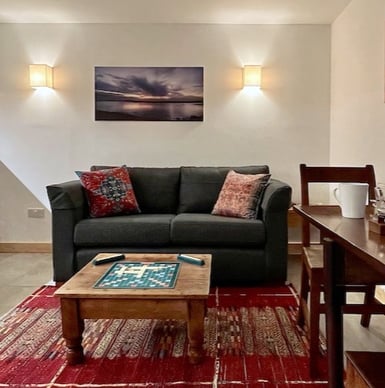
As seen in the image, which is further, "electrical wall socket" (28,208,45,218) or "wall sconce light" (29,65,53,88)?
"electrical wall socket" (28,208,45,218)

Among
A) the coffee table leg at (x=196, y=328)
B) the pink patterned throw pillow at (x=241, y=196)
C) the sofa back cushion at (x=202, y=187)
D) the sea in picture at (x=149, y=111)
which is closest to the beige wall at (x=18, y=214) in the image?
the sea in picture at (x=149, y=111)

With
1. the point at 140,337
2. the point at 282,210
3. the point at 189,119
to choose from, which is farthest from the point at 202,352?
the point at 189,119

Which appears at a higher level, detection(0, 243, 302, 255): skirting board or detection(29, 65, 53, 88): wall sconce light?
detection(29, 65, 53, 88): wall sconce light

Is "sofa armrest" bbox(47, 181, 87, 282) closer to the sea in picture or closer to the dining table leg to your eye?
the sea in picture

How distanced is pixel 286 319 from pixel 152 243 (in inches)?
44.5

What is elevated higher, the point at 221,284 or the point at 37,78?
the point at 37,78

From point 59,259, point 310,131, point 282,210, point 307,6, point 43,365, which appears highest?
point 307,6

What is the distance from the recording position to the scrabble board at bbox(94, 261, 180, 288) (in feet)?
6.12

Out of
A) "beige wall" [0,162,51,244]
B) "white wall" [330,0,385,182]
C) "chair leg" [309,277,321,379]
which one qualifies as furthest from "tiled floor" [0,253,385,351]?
"white wall" [330,0,385,182]

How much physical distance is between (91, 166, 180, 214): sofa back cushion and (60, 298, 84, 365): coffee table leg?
5.83 ft

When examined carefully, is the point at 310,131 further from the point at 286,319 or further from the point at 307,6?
the point at 286,319

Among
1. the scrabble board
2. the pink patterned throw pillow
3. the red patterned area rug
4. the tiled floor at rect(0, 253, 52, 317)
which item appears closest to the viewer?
the red patterned area rug

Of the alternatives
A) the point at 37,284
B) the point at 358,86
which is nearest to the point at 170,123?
the point at 358,86

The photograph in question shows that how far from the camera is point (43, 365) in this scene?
6.03 ft
